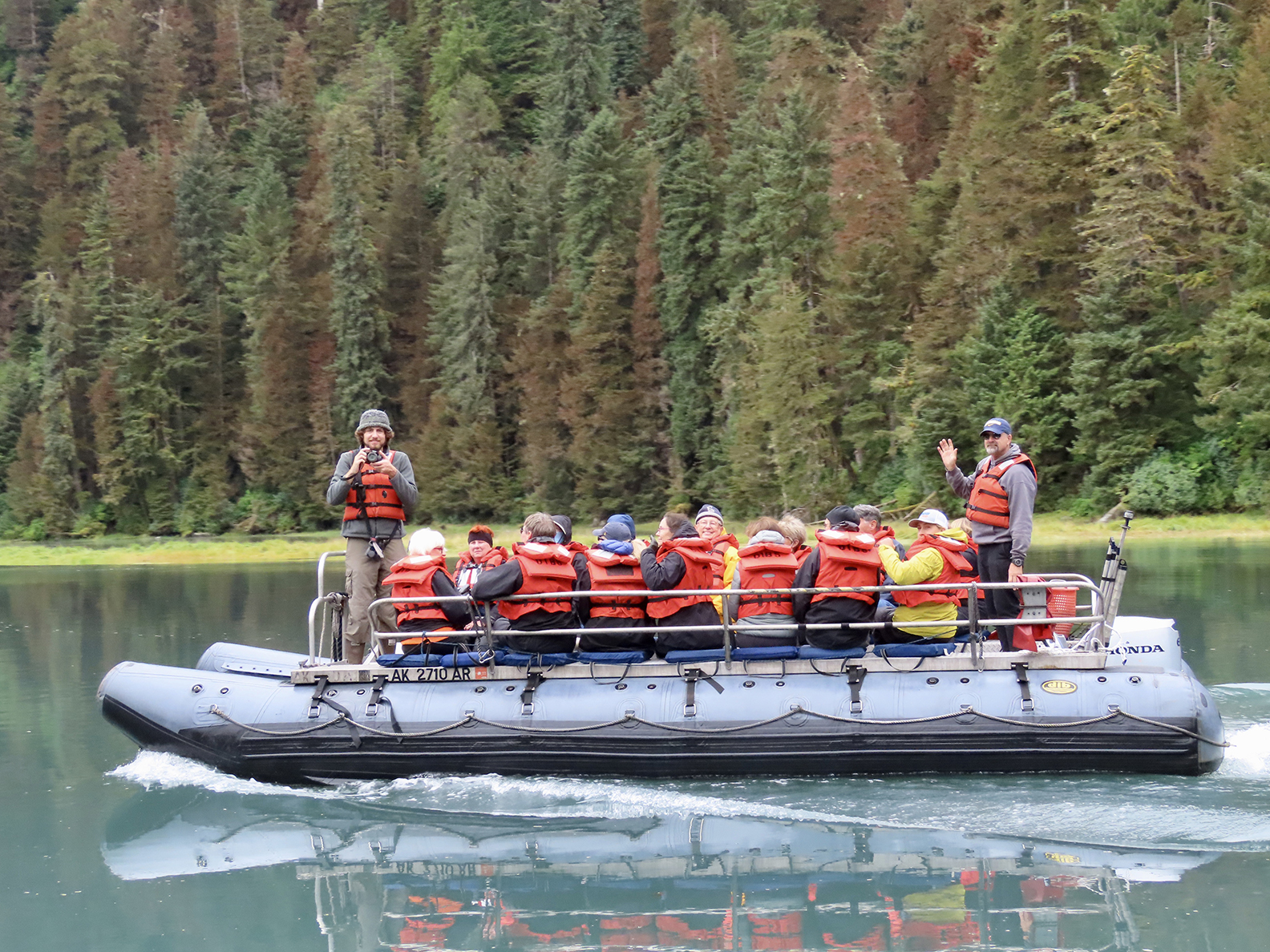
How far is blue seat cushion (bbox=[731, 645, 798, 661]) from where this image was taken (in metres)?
8.66

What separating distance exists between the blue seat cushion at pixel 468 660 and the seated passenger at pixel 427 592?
4.3 inches

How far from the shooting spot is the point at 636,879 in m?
7.14

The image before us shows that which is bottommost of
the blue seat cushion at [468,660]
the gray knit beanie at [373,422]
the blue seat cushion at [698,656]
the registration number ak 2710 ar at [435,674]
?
the registration number ak 2710 ar at [435,674]

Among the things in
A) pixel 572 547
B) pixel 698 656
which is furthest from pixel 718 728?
pixel 572 547

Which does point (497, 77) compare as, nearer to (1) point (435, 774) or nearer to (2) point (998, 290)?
(2) point (998, 290)

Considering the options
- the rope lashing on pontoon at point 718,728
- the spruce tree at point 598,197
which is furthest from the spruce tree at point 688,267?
the rope lashing on pontoon at point 718,728

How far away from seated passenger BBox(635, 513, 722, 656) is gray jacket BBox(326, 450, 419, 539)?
1.79m

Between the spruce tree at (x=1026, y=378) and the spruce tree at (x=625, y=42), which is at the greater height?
the spruce tree at (x=625, y=42)

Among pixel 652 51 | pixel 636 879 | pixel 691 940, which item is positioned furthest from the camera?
pixel 652 51

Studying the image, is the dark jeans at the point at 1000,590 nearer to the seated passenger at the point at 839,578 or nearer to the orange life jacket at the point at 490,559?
the seated passenger at the point at 839,578

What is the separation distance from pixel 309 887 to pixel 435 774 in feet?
5.13

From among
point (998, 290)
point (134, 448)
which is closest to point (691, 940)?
point (998, 290)

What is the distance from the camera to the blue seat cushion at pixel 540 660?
29.2 ft

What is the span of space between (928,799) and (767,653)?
1357 mm
